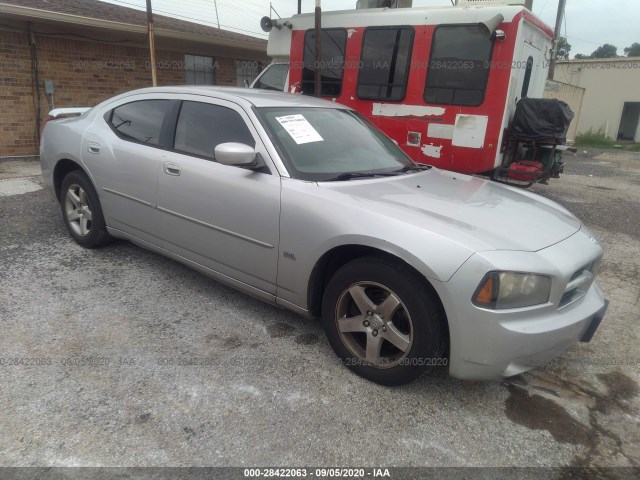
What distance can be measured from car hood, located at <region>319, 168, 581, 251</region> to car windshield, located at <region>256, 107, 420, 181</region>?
0.53ft

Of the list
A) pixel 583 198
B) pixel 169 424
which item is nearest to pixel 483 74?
pixel 583 198

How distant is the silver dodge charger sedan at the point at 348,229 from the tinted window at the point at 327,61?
133 inches

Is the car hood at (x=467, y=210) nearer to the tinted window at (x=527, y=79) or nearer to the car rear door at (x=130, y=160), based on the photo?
the car rear door at (x=130, y=160)

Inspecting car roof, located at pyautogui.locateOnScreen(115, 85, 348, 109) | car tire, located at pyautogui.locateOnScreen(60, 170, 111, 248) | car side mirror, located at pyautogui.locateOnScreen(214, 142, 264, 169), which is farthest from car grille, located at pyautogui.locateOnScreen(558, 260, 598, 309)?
car tire, located at pyautogui.locateOnScreen(60, 170, 111, 248)

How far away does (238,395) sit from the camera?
256cm

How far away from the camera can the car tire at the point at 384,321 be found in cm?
239

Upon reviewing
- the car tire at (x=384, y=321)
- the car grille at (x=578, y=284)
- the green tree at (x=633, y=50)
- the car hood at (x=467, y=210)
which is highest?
the green tree at (x=633, y=50)

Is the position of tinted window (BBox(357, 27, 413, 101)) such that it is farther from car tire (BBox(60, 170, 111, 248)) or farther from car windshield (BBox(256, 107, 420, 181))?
car tire (BBox(60, 170, 111, 248))

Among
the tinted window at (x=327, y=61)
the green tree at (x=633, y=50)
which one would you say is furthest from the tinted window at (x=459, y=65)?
the green tree at (x=633, y=50)

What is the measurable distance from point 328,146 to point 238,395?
174 centimetres

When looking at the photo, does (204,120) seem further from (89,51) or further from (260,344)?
(89,51)

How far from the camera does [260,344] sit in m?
3.06

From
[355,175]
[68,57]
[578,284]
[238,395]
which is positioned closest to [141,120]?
[355,175]

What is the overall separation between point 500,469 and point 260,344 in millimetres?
1556
